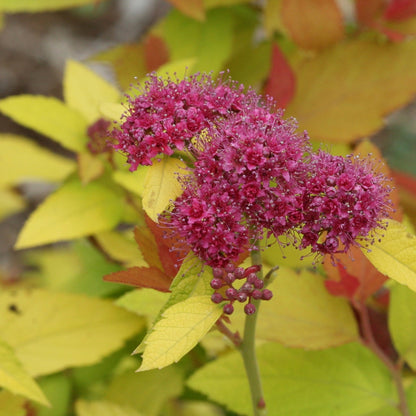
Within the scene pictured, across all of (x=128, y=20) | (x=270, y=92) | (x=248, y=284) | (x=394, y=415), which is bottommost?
(x=394, y=415)

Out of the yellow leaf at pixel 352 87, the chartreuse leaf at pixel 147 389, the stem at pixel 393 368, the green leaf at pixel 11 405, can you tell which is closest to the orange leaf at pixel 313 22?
the yellow leaf at pixel 352 87

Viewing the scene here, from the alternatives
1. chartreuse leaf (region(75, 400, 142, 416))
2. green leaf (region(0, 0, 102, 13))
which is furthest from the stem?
green leaf (region(0, 0, 102, 13))

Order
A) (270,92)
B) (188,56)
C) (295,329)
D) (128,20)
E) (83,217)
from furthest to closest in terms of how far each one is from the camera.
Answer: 1. (128,20)
2. (188,56)
3. (270,92)
4. (83,217)
5. (295,329)

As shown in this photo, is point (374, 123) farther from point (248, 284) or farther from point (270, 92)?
point (248, 284)

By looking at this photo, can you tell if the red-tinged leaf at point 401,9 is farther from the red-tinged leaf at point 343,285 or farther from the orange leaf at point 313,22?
the red-tinged leaf at point 343,285

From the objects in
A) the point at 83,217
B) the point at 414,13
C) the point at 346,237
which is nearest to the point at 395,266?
the point at 346,237

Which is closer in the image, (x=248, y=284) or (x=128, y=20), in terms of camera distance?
(x=248, y=284)
